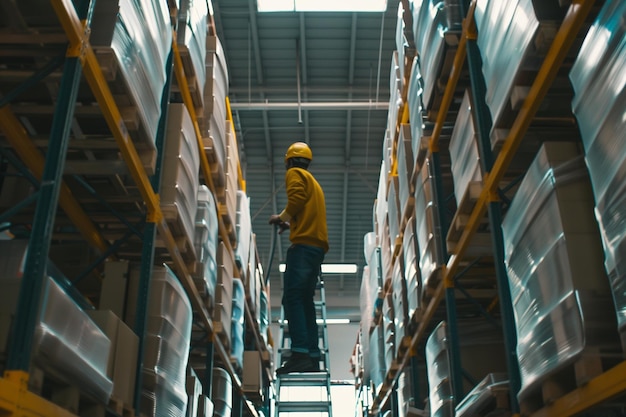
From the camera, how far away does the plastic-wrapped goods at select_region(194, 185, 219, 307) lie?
562 cm

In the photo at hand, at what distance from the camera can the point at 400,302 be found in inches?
278

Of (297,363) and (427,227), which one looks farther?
(297,363)

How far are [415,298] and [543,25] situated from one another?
3405 millimetres

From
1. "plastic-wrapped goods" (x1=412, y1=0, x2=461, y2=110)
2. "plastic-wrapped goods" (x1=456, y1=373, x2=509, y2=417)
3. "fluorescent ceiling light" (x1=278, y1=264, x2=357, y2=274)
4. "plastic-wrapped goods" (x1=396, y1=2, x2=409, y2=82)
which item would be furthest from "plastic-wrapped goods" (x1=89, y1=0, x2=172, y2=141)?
"fluorescent ceiling light" (x1=278, y1=264, x2=357, y2=274)

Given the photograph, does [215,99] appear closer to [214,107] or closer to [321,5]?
[214,107]

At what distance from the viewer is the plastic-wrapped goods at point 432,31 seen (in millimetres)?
4848

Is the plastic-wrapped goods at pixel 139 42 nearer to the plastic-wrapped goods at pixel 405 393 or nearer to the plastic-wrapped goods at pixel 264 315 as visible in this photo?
the plastic-wrapped goods at pixel 405 393

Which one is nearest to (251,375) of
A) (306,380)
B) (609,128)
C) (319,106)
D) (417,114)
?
(306,380)

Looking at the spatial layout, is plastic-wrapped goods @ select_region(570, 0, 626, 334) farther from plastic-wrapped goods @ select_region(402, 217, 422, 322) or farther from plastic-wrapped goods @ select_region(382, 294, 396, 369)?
plastic-wrapped goods @ select_region(382, 294, 396, 369)

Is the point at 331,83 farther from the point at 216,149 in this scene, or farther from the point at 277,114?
the point at 216,149

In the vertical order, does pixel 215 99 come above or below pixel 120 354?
above

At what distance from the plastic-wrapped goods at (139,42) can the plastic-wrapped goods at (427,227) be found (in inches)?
91.8

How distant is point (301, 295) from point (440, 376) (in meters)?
2.10

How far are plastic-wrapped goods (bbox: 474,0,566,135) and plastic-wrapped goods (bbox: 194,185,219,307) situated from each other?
2.68 metres
